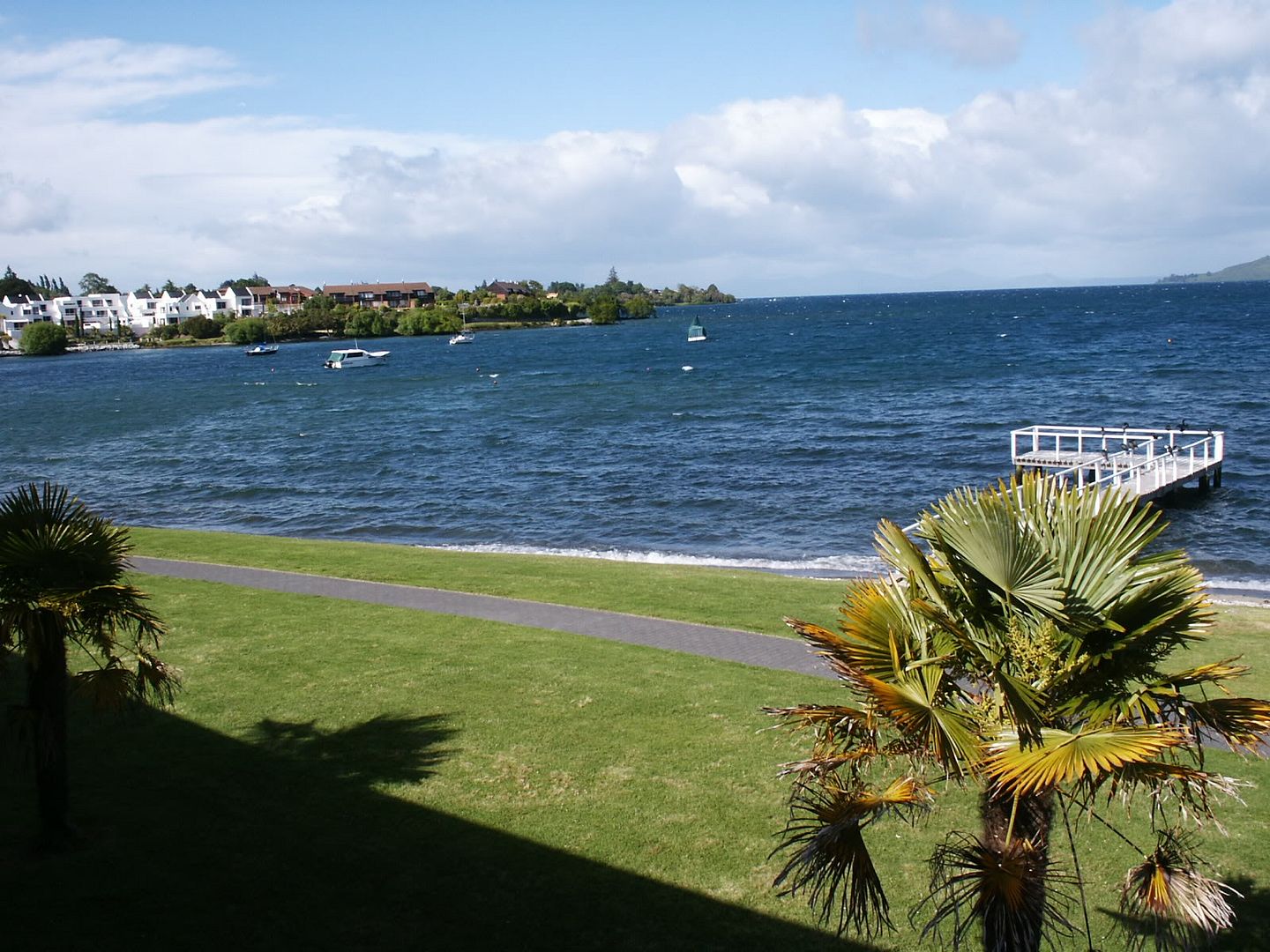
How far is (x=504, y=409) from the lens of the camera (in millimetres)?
63844

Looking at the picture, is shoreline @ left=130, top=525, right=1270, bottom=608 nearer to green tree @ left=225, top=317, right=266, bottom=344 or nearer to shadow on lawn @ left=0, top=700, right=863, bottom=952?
shadow on lawn @ left=0, top=700, right=863, bottom=952

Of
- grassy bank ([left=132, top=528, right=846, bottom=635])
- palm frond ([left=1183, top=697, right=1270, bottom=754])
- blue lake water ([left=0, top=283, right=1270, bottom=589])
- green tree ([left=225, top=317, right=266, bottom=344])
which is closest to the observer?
palm frond ([left=1183, top=697, right=1270, bottom=754])

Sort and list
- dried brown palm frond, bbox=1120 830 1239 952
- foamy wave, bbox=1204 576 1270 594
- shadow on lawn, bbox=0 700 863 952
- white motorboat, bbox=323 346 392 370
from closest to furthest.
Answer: dried brown palm frond, bbox=1120 830 1239 952 < shadow on lawn, bbox=0 700 863 952 < foamy wave, bbox=1204 576 1270 594 < white motorboat, bbox=323 346 392 370

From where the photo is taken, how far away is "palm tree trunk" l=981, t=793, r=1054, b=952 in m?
5.24

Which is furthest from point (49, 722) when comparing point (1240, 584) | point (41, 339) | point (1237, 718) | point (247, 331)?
point (247, 331)

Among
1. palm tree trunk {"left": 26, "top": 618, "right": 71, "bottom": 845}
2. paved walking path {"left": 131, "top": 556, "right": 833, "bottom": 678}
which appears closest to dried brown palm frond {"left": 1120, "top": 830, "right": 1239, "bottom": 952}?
palm tree trunk {"left": 26, "top": 618, "right": 71, "bottom": 845}

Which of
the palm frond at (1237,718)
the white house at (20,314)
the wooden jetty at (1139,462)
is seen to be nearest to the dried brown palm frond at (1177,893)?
the palm frond at (1237,718)

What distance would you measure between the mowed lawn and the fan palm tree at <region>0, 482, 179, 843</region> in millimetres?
990

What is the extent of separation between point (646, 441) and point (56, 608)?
39.9 metres

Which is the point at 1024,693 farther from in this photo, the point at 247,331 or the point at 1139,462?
the point at 247,331

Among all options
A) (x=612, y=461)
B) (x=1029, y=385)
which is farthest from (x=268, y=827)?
(x=1029, y=385)

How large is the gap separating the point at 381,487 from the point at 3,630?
31.6 meters

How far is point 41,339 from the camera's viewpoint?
152 meters

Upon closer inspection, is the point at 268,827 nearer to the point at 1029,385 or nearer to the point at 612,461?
the point at 612,461
